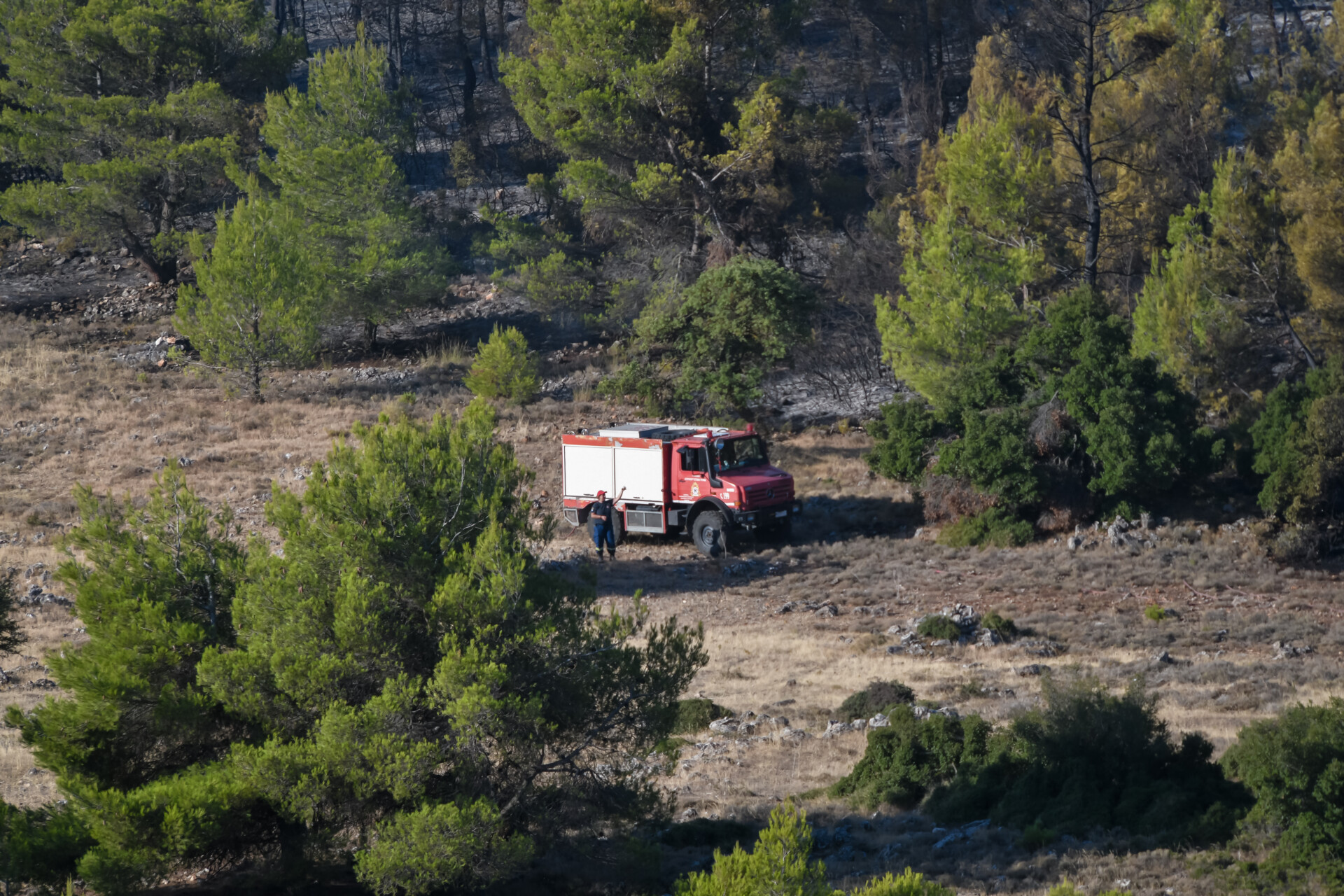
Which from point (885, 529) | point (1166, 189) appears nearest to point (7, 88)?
point (885, 529)

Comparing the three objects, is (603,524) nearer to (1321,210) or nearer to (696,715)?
(696,715)

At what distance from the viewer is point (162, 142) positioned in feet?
140

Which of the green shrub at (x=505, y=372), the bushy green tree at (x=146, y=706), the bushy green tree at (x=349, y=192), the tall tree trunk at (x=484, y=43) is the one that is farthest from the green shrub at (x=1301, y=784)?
the tall tree trunk at (x=484, y=43)

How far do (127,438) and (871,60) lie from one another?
130 ft

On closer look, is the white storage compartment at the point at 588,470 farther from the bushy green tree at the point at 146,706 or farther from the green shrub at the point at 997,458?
the bushy green tree at the point at 146,706

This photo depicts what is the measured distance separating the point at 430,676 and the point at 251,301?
93.4 ft

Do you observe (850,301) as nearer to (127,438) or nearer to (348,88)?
(348,88)

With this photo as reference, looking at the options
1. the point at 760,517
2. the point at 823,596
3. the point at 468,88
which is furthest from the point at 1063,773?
the point at 468,88

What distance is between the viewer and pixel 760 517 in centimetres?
2438

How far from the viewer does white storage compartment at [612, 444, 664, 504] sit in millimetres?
25344

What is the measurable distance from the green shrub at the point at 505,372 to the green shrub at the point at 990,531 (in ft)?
48.5

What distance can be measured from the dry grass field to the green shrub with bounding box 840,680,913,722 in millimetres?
399

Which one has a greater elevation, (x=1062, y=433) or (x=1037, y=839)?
(x=1062, y=433)

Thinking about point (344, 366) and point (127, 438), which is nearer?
point (127, 438)
